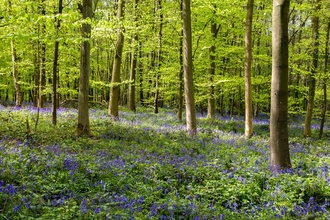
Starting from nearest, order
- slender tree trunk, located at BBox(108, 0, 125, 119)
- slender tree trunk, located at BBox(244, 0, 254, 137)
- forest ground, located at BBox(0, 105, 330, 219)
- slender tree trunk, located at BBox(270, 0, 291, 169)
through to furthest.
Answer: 1. forest ground, located at BBox(0, 105, 330, 219)
2. slender tree trunk, located at BBox(270, 0, 291, 169)
3. slender tree trunk, located at BBox(244, 0, 254, 137)
4. slender tree trunk, located at BBox(108, 0, 125, 119)

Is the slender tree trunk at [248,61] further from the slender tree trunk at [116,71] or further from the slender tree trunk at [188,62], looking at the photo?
the slender tree trunk at [116,71]

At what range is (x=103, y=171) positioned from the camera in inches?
236

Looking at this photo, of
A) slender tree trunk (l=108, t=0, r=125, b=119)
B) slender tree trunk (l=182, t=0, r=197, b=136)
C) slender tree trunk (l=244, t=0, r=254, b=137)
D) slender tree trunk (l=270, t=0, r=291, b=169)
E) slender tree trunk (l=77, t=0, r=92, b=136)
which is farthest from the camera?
slender tree trunk (l=108, t=0, r=125, b=119)

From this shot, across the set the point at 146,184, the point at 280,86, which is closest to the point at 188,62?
the point at 280,86

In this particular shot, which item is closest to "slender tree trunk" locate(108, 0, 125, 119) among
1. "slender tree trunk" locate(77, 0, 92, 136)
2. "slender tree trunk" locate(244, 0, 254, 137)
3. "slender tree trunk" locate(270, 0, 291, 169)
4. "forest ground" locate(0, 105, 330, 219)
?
"slender tree trunk" locate(77, 0, 92, 136)

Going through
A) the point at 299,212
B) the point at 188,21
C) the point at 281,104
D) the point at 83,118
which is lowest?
the point at 299,212

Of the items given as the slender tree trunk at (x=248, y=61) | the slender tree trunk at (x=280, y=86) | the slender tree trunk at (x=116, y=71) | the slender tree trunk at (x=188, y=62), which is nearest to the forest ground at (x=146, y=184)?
the slender tree trunk at (x=280, y=86)

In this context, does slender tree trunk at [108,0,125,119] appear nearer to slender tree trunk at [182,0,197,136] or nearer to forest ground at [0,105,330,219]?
slender tree trunk at [182,0,197,136]

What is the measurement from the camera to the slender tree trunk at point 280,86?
692cm

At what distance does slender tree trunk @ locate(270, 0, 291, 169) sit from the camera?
6.92m

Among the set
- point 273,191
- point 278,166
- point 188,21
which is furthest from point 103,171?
point 188,21

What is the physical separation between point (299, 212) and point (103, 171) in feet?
13.3

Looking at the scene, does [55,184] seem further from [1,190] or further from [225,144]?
[225,144]

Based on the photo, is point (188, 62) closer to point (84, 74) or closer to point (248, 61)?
point (248, 61)
